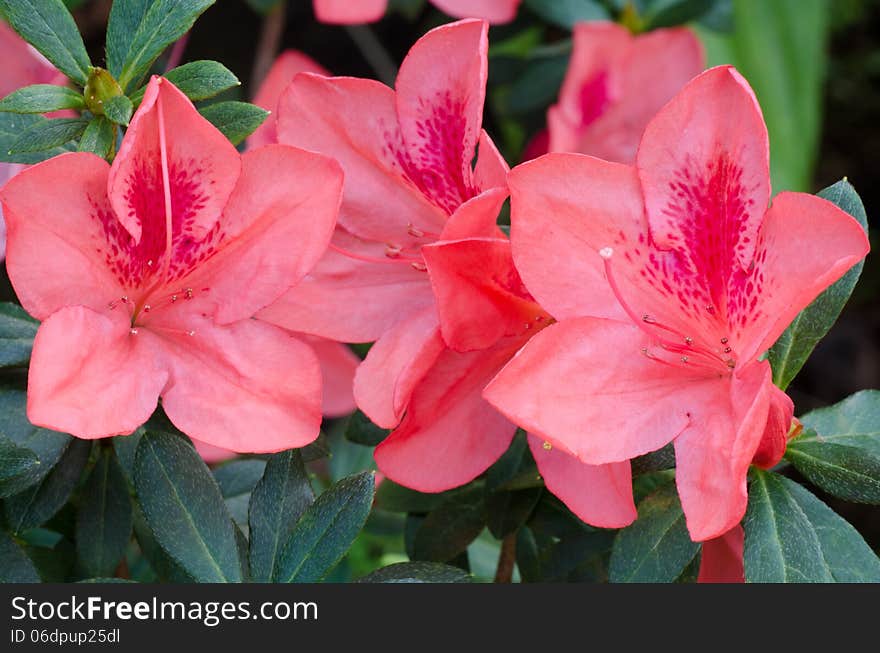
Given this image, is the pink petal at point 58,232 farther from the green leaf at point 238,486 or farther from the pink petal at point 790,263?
the pink petal at point 790,263

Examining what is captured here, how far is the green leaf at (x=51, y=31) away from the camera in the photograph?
2.87ft

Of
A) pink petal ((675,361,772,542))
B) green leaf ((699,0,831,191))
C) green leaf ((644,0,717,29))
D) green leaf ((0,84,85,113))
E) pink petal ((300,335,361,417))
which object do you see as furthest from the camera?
green leaf ((699,0,831,191))

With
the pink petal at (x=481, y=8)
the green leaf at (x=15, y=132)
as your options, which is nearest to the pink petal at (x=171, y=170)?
the green leaf at (x=15, y=132)

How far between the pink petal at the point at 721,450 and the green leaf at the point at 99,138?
1.59 feet

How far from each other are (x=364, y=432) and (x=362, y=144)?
283 mm

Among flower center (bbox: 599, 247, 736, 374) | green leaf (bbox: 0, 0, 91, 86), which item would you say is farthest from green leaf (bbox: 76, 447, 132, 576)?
flower center (bbox: 599, 247, 736, 374)

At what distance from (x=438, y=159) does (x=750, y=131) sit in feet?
0.82

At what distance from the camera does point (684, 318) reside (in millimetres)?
886

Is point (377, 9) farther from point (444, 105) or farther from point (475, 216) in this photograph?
point (475, 216)

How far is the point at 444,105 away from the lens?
91 centimetres

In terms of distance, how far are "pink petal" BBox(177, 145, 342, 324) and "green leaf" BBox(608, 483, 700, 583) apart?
332 millimetres

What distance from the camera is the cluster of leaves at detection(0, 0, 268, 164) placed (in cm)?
86

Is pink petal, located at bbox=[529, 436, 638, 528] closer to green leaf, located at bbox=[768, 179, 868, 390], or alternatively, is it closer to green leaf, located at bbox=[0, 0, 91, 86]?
green leaf, located at bbox=[768, 179, 868, 390]

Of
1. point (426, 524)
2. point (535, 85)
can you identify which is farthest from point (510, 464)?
point (535, 85)
